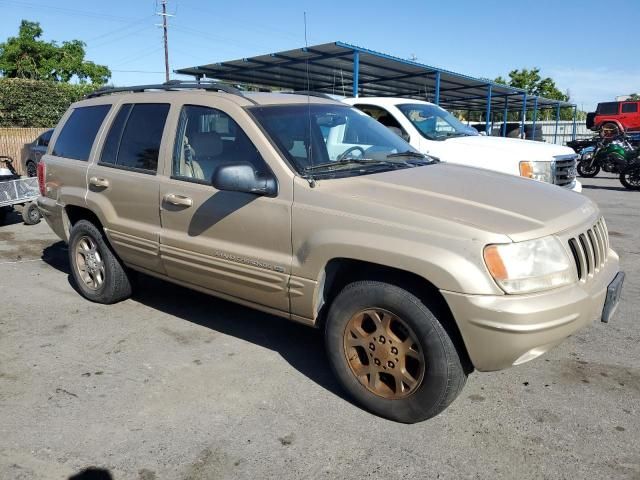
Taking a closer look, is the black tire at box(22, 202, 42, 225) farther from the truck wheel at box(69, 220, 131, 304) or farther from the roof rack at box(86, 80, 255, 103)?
the roof rack at box(86, 80, 255, 103)

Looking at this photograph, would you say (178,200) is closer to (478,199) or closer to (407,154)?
(407,154)

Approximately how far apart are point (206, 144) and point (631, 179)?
1331 centimetres

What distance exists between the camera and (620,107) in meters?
27.3

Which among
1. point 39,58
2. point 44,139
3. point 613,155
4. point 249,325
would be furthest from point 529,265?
point 39,58

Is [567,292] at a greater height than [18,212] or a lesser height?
greater

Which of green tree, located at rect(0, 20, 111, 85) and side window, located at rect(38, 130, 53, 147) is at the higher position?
green tree, located at rect(0, 20, 111, 85)

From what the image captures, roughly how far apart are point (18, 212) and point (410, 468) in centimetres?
1016

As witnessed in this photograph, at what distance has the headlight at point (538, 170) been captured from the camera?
22.3 feet

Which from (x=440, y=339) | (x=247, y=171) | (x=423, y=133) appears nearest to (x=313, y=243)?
(x=247, y=171)

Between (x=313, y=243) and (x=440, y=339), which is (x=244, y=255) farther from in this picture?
(x=440, y=339)

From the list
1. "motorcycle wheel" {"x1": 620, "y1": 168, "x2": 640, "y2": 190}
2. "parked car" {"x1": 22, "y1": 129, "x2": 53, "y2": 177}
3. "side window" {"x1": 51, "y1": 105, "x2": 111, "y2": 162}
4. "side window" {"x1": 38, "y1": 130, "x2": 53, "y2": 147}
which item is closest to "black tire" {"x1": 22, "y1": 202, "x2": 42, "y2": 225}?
"side window" {"x1": 51, "y1": 105, "x2": 111, "y2": 162}

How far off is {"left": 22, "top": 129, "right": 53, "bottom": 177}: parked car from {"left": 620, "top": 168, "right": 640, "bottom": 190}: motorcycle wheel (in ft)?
47.6

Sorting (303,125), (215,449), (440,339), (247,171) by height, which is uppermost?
(303,125)

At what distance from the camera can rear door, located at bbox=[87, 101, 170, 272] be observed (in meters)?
4.13
